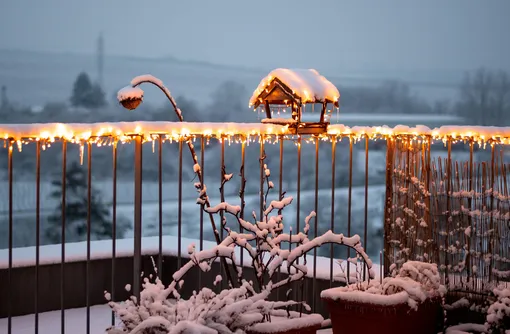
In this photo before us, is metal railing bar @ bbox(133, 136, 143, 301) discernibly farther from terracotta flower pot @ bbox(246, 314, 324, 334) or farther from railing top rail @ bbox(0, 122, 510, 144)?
→ terracotta flower pot @ bbox(246, 314, 324, 334)

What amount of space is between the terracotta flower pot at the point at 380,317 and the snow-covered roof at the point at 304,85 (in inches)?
46.1

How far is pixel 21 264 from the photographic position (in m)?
5.68

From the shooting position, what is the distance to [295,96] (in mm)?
4324

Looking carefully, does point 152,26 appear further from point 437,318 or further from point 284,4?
point 437,318

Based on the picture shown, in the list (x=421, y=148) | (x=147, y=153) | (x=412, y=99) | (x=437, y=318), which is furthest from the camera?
(x=412, y=99)

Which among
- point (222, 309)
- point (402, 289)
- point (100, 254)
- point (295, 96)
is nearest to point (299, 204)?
point (295, 96)

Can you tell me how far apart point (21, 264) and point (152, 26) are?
16.3 metres

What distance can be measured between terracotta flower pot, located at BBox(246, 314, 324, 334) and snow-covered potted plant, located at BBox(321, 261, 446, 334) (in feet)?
1.55

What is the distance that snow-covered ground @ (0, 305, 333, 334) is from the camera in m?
5.20

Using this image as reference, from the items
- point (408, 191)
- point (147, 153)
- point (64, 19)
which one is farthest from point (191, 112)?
point (408, 191)

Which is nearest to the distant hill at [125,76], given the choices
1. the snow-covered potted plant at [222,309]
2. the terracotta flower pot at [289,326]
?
the snow-covered potted plant at [222,309]

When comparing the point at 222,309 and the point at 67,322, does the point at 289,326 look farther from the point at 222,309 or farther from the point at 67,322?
the point at 67,322

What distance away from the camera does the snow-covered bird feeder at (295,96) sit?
4324 millimetres

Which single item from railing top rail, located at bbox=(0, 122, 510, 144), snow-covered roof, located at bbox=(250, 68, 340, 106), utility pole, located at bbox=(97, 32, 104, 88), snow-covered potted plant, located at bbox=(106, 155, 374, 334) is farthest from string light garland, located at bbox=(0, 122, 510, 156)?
utility pole, located at bbox=(97, 32, 104, 88)
